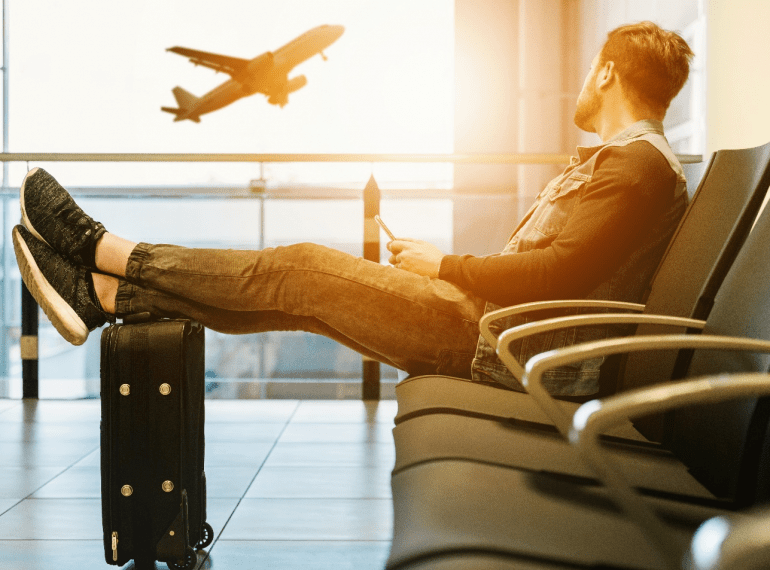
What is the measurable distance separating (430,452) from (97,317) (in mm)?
907

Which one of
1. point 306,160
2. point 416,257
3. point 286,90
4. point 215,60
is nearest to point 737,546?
point 416,257

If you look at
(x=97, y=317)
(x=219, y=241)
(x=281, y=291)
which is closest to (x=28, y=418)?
(x=219, y=241)

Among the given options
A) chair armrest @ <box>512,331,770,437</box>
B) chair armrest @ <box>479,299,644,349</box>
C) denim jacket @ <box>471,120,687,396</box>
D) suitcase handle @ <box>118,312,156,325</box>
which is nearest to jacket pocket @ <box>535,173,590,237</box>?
denim jacket @ <box>471,120,687,396</box>

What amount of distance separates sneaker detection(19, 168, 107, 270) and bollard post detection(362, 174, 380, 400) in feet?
4.95

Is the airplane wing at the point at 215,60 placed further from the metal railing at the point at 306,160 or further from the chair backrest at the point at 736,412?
the chair backrest at the point at 736,412

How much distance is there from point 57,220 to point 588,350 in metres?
1.25

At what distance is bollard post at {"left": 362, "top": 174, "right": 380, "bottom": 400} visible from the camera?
2.94 m

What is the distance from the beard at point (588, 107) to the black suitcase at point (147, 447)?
1.09 metres

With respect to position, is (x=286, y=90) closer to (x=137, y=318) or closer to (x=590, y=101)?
(x=590, y=101)

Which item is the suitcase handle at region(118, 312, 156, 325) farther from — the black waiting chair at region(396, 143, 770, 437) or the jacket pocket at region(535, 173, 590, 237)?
the jacket pocket at region(535, 173, 590, 237)

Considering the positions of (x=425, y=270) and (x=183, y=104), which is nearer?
(x=425, y=270)

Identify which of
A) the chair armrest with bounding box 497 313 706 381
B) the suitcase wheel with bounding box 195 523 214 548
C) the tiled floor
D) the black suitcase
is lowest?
the tiled floor

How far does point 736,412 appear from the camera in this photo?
2.85ft

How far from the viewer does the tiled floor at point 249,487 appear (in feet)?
4.78
